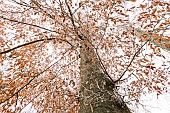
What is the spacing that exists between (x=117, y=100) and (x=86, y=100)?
16.0 inches

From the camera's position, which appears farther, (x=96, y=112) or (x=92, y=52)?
(x=92, y=52)

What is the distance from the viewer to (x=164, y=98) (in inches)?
328

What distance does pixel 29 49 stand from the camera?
441cm

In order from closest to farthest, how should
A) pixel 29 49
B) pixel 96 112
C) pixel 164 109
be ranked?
pixel 96 112, pixel 29 49, pixel 164 109

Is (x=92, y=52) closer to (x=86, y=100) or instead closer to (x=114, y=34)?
(x=86, y=100)

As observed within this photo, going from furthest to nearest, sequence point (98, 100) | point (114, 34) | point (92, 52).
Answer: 1. point (114, 34)
2. point (92, 52)
3. point (98, 100)

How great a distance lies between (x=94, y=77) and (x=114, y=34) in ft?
7.74

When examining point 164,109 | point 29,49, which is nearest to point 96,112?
point 29,49

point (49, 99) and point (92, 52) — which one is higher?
point (92, 52)

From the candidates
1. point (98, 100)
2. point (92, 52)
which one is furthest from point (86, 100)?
point (92, 52)

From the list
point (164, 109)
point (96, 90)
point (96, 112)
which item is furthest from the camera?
point (164, 109)

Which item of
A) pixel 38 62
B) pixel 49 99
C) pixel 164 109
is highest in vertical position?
pixel 38 62

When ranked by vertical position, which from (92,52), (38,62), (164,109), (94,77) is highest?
(92,52)

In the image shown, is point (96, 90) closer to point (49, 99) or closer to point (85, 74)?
point (85, 74)
